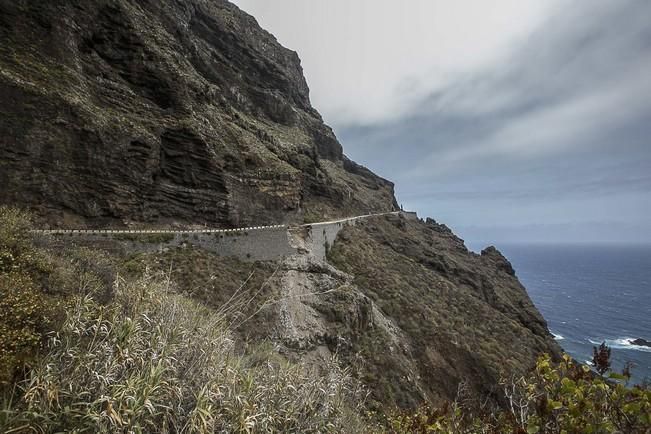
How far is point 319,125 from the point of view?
Result: 77.9 m

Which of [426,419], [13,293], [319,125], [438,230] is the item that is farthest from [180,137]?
[438,230]

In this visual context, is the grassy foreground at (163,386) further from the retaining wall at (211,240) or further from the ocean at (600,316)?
the ocean at (600,316)

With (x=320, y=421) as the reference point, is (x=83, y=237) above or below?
above

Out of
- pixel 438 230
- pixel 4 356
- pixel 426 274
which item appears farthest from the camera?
pixel 438 230

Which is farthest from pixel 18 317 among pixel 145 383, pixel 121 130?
pixel 121 130

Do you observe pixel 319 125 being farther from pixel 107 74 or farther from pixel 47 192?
pixel 47 192

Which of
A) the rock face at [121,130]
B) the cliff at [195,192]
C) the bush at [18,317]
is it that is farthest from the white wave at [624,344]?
the bush at [18,317]

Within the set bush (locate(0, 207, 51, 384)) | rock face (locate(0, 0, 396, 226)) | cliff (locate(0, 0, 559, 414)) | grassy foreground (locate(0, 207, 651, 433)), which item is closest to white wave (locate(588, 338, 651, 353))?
cliff (locate(0, 0, 559, 414))

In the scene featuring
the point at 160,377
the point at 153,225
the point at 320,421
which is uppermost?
the point at 153,225

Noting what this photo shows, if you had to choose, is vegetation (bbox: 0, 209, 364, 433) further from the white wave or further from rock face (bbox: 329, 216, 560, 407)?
the white wave

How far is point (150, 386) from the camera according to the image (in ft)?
14.4

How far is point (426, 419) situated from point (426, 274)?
119ft

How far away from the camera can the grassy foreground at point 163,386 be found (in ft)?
11.6

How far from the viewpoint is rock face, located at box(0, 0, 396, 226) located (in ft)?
57.7
